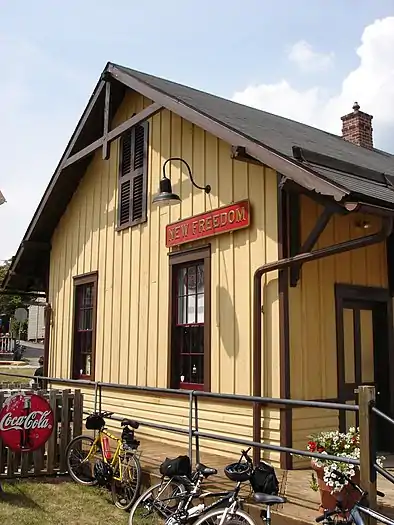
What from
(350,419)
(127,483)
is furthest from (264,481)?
(350,419)

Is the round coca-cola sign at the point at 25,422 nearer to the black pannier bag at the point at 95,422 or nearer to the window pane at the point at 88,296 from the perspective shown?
the black pannier bag at the point at 95,422

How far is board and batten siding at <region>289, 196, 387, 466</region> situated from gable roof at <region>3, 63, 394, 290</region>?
2.17ft

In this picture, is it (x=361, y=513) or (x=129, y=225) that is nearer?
(x=361, y=513)

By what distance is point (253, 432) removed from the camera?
7438mm

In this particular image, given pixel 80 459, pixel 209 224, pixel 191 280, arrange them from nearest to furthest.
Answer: pixel 80 459 < pixel 209 224 < pixel 191 280

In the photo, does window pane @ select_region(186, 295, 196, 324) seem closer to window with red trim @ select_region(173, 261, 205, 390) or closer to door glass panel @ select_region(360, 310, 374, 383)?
window with red trim @ select_region(173, 261, 205, 390)

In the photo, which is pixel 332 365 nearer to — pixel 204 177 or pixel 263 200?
pixel 263 200

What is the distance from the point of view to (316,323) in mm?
7617

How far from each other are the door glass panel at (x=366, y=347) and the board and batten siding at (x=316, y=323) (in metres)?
0.58

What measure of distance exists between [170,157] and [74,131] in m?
2.73

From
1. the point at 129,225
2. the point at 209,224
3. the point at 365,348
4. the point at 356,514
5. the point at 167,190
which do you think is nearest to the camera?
the point at 356,514

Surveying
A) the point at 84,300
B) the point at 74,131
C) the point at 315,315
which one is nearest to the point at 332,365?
the point at 315,315

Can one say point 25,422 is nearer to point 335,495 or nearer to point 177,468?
point 177,468

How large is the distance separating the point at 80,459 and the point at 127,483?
1.23 meters
